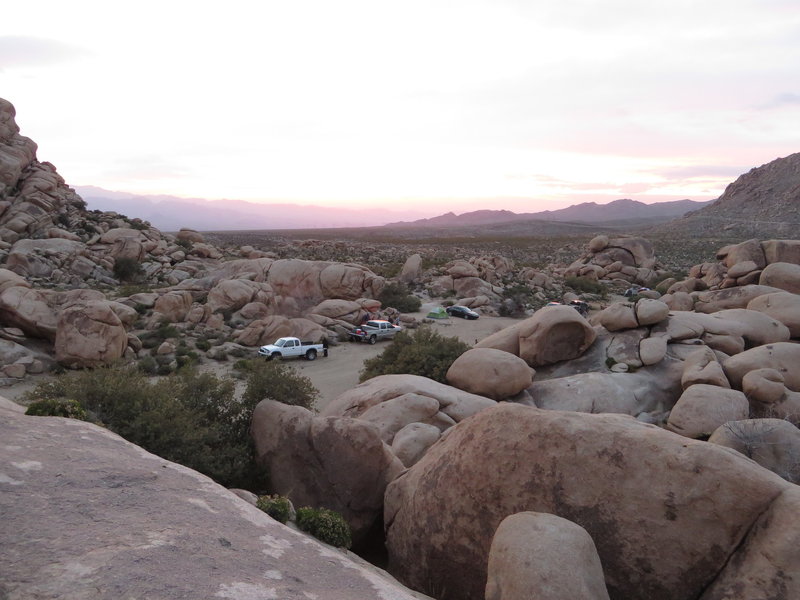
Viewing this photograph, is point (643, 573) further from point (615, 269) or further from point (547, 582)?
point (615, 269)

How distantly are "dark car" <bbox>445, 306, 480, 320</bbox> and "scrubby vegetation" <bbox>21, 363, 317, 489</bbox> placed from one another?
27635mm

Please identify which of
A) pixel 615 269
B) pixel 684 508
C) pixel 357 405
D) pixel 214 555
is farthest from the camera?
pixel 615 269

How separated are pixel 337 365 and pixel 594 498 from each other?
21.3 meters

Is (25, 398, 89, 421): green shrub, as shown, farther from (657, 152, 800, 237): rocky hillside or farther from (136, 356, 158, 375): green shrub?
(657, 152, 800, 237): rocky hillside

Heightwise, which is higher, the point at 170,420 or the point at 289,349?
the point at 170,420

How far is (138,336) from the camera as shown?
1150 inches

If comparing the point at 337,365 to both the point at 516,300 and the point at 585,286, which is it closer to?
the point at 516,300

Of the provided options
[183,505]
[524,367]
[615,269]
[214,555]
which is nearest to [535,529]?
[214,555]

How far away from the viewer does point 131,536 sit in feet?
19.8

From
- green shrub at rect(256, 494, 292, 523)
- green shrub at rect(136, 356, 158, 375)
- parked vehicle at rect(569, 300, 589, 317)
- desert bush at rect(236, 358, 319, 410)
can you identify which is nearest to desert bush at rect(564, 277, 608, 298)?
parked vehicle at rect(569, 300, 589, 317)

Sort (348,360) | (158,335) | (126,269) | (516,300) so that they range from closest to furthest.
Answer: (158,335) < (348,360) < (126,269) < (516,300)

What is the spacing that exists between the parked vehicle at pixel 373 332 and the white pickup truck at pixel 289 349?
11.9 ft

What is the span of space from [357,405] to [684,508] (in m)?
10.0

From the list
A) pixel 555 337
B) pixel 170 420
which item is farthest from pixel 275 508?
pixel 555 337
